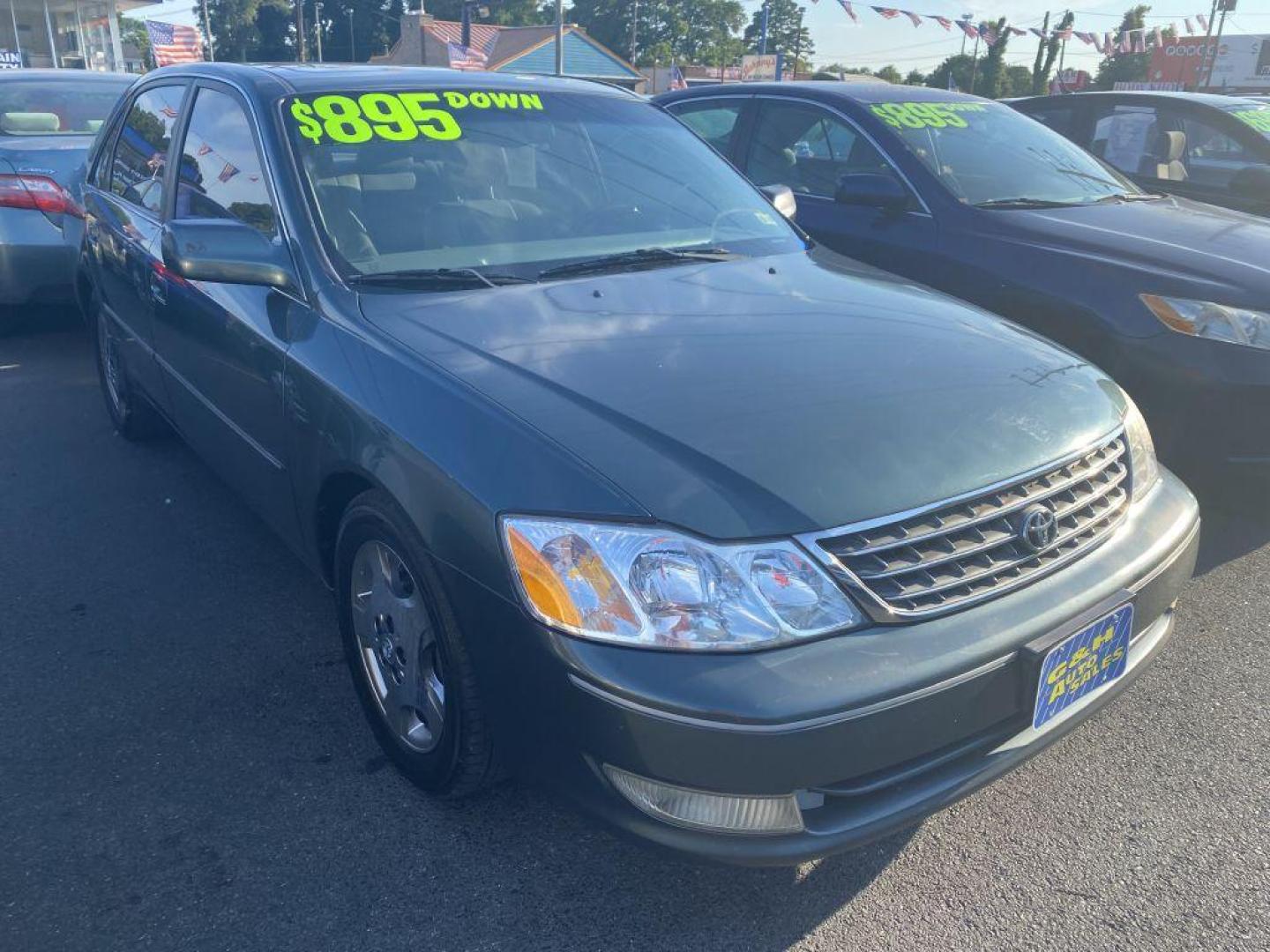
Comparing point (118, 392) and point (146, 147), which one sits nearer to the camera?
point (146, 147)

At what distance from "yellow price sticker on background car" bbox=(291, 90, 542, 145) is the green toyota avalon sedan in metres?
0.01

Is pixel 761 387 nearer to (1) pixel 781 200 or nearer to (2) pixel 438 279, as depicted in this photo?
(2) pixel 438 279

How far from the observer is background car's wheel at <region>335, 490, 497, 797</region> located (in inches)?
85.4

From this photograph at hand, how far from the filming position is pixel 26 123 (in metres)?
6.36

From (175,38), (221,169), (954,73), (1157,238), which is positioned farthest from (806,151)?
(954,73)

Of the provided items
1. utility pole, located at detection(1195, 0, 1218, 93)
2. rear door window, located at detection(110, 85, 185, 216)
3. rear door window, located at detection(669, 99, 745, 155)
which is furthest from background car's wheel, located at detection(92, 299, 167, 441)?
utility pole, located at detection(1195, 0, 1218, 93)

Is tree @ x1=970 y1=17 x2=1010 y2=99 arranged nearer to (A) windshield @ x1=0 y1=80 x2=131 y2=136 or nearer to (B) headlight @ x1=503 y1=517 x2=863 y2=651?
(A) windshield @ x1=0 y1=80 x2=131 y2=136

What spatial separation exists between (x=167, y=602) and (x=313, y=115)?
64.2 inches

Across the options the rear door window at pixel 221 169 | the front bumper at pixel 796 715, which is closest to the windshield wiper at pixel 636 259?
the rear door window at pixel 221 169

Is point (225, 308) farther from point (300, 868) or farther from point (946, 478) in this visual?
point (946, 478)

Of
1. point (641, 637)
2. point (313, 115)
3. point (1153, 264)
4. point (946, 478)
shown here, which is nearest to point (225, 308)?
point (313, 115)

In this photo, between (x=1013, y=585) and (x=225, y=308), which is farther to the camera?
(x=225, y=308)

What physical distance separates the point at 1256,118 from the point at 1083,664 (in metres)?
5.82

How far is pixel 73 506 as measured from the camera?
13.8 ft
